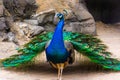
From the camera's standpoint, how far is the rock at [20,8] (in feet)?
32.6

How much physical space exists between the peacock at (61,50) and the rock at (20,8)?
344 centimetres

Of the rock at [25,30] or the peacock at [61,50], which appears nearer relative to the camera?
the peacock at [61,50]

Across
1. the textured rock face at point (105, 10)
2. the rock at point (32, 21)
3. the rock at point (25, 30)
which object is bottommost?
the textured rock face at point (105, 10)

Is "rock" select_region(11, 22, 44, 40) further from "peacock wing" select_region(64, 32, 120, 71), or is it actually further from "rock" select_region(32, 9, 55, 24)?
"peacock wing" select_region(64, 32, 120, 71)

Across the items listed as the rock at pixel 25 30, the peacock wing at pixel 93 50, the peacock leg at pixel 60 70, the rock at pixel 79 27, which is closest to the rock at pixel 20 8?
the rock at pixel 25 30

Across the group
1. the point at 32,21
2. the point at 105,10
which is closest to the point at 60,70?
the point at 32,21

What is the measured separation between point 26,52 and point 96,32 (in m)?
5.01

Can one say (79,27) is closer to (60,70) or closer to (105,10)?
(105,10)

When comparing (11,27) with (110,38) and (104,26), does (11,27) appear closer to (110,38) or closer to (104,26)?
(110,38)

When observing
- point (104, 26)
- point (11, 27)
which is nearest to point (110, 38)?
point (104, 26)

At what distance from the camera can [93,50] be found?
20.7 feet

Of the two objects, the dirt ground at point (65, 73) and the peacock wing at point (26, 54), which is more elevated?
the peacock wing at point (26, 54)

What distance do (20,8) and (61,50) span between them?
4.71m

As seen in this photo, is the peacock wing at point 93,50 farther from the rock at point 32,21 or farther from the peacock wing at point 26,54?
the rock at point 32,21
